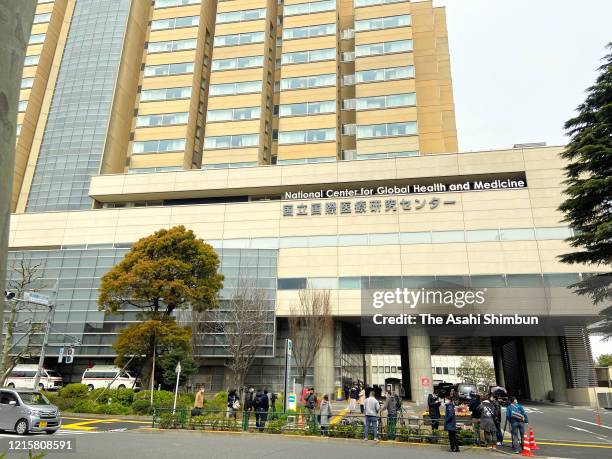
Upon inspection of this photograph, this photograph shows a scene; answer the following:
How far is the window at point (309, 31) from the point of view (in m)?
54.7

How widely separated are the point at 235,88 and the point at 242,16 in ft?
37.0

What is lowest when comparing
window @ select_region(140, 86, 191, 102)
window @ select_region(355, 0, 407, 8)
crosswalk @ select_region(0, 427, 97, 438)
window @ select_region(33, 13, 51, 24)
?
crosswalk @ select_region(0, 427, 97, 438)

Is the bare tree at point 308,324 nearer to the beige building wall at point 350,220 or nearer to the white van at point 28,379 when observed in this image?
the beige building wall at point 350,220

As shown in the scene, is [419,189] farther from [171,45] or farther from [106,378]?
[171,45]

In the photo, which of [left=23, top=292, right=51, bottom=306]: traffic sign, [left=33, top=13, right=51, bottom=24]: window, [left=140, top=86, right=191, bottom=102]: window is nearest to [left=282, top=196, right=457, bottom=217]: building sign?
[left=140, top=86, right=191, bottom=102]: window

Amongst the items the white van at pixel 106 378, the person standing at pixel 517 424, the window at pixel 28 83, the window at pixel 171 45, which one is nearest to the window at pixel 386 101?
the window at pixel 171 45

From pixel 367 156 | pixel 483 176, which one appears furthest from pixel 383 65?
pixel 483 176

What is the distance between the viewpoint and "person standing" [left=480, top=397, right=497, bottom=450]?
596 inches

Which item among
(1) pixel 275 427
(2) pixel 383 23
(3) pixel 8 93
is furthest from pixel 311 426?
(2) pixel 383 23

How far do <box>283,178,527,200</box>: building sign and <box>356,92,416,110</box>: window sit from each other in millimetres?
10964

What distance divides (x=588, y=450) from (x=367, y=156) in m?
37.5

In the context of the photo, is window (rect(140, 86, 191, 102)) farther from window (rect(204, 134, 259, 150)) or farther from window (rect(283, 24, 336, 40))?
window (rect(283, 24, 336, 40))

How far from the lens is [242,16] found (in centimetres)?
5756

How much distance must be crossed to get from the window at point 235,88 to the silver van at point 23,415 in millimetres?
43907
